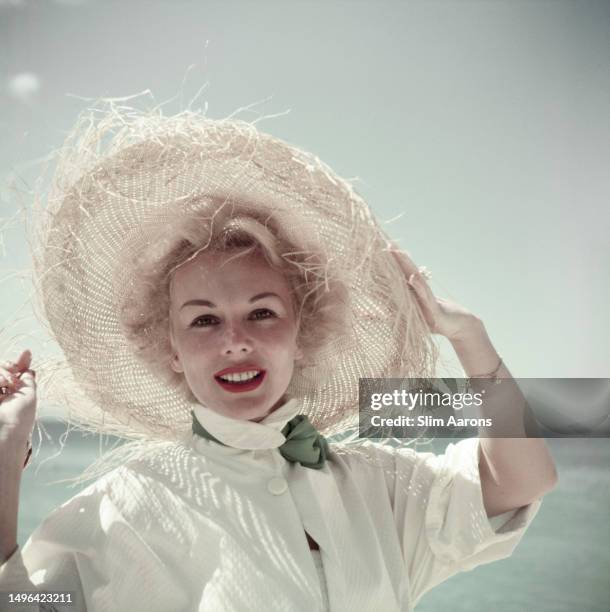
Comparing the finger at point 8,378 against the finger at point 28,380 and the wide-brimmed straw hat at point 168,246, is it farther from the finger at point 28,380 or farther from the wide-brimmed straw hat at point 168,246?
the wide-brimmed straw hat at point 168,246

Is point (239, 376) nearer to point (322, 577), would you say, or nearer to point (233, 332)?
point (233, 332)

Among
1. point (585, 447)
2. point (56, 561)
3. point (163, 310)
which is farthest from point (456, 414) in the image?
point (585, 447)

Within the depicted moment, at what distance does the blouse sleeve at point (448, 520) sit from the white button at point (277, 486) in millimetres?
201

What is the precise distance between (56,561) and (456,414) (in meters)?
0.64

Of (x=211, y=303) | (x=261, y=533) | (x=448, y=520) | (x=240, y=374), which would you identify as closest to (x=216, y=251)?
(x=211, y=303)

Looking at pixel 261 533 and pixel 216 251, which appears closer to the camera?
pixel 261 533

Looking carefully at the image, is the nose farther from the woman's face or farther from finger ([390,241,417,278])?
finger ([390,241,417,278])

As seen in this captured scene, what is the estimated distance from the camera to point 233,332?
1.05 metres

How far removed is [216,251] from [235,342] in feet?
0.53

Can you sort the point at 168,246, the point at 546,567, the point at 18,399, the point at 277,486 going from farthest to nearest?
1. the point at 546,567
2. the point at 168,246
3. the point at 277,486
4. the point at 18,399

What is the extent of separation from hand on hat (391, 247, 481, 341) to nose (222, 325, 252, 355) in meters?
0.26

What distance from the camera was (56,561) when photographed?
3.00ft

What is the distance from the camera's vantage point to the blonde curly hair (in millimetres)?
1133

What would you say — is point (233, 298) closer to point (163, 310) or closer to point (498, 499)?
point (163, 310)
